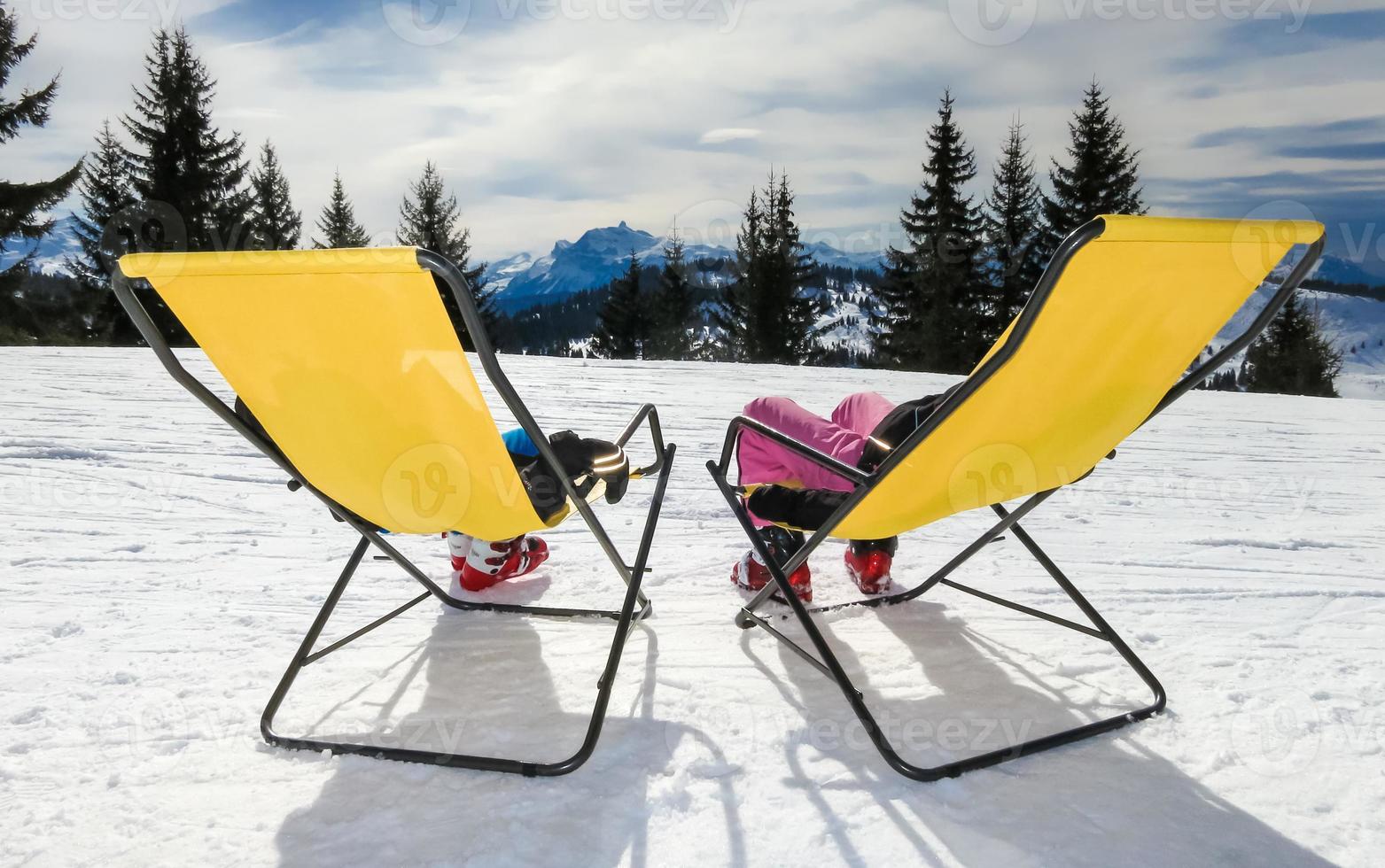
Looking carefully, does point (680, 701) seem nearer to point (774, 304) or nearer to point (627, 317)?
point (774, 304)

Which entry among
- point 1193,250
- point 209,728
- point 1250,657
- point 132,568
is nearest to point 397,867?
point 209,728

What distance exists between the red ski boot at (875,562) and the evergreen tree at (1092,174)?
26.2 meters

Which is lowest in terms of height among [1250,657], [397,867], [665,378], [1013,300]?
[397,867]

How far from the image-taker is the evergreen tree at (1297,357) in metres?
30.3

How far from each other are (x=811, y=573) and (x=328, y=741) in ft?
5.41

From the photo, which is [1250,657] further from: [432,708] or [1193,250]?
[432,708]

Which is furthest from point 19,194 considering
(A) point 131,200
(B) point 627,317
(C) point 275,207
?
(B) point 627,317

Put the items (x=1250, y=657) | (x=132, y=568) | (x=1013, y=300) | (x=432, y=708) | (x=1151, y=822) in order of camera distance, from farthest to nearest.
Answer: (x=1013, y=300)
(x=132, y=568)
(x=1250, y=657)
(x=432, y=708)
(x=1151, y=822)

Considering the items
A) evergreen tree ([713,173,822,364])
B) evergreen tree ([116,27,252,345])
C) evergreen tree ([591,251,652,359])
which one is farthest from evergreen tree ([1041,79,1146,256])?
evergreen tree ([116,27,252,345])

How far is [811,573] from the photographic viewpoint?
9.23ft

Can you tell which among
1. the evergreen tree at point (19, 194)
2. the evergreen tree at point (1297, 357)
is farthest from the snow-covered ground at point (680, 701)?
the evergreen tree at point (1297, 357)

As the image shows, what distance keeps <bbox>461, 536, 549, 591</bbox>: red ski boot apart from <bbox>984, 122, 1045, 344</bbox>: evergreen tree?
79.7ft

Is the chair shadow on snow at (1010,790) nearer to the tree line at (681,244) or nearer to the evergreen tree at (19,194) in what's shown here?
the tree line at (681,244)

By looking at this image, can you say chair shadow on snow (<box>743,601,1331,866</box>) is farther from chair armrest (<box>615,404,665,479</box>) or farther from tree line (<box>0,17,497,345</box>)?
tree line (<box>0,17,497,345</box>)
